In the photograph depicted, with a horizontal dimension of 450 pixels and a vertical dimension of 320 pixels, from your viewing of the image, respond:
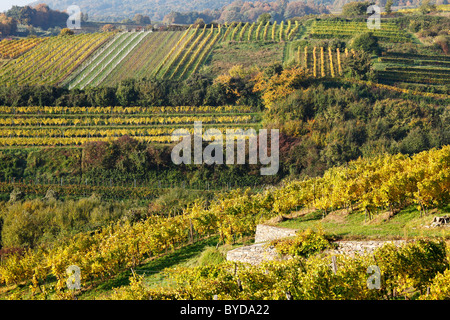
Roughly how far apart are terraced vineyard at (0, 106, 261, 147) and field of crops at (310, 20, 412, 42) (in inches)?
1158

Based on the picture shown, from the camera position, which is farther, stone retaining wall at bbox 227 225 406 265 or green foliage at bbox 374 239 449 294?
stone retaining wall at bbox 227 225 406 265

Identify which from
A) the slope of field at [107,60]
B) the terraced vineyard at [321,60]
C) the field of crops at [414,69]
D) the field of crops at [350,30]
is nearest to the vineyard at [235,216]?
the terraced vineyard at [321,60]

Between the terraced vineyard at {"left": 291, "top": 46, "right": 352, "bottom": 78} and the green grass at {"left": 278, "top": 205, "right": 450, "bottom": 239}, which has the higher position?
the terraced vineyard at {"left": 291, "top": 46, "right": 352, "bottom": 78}

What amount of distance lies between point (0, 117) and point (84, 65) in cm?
1997

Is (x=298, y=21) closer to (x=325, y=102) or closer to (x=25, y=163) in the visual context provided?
(x=325, y=102)

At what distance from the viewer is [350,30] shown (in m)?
71.6

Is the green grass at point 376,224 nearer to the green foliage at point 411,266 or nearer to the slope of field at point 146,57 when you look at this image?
the green foliage at point 411,266

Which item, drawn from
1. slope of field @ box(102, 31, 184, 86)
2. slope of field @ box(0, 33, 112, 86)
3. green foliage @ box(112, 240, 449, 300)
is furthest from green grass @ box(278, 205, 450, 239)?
slope of field @ box(0, 33, 112, 86)

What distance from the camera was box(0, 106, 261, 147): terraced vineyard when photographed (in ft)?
140

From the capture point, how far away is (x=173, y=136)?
42500mm

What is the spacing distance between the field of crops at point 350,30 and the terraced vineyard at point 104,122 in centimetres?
2941

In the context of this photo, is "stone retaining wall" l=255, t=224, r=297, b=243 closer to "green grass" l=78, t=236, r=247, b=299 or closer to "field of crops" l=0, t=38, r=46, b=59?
"green grass" l=78, t=236, r=247, b=299

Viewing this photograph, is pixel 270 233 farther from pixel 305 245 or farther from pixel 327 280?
pixel 327 280

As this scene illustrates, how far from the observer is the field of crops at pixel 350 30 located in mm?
67875
